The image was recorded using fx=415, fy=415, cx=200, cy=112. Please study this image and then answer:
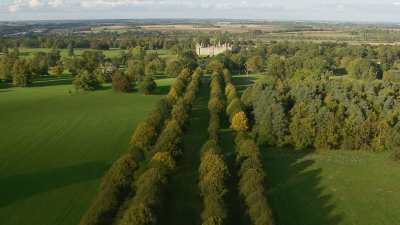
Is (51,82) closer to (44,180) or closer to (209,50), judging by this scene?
(44,180)

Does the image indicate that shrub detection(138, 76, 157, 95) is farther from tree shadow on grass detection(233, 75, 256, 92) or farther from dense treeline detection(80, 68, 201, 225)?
dense treeline detection(80, 68, 201, 225)

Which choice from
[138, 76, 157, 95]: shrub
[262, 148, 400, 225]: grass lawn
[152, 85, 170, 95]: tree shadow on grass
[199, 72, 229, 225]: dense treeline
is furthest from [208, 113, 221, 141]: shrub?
[152, 85, 170, 95]: tree shadow on grass

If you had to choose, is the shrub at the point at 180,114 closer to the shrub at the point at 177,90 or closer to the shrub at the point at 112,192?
the shrub at the point at 177,90

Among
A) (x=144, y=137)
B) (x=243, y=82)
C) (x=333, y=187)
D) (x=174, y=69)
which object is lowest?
(x=333, y=187)

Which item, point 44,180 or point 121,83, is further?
point 121,83

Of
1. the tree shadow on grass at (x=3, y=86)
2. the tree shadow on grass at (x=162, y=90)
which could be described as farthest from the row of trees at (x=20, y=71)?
the tree shadow on grass at (x=162, y=90)

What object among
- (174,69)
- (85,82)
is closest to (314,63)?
(174,69)
